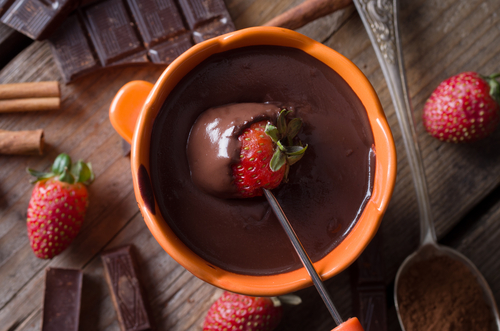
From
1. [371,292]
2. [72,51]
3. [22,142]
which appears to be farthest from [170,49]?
[371,292]

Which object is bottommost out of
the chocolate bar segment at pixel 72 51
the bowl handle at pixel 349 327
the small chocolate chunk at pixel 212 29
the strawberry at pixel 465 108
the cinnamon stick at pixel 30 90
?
the bowl handle at pixel 349 327

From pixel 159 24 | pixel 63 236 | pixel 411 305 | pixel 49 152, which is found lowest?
pixel 411 305

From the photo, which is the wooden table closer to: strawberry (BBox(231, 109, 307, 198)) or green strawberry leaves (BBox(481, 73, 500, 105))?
green strawberry leaves (BBox(481, 73, 500, 105))

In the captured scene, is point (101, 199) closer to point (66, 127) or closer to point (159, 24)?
point (66, 127)

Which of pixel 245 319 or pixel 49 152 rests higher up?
pixel 49 152

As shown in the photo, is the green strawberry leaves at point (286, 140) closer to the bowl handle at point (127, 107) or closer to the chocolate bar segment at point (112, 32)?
the bowl handle at point (127, 107)

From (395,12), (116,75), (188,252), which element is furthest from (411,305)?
(116,75)

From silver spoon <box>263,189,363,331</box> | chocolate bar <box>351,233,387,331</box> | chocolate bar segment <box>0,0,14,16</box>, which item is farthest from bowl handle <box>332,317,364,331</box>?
chocolate bar segment <box>0,0,14,16</box>

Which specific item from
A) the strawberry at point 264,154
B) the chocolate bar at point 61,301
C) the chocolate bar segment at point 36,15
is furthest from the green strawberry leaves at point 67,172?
the strawberry at point 264,154

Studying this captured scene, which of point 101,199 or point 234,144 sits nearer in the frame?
point 234,144
